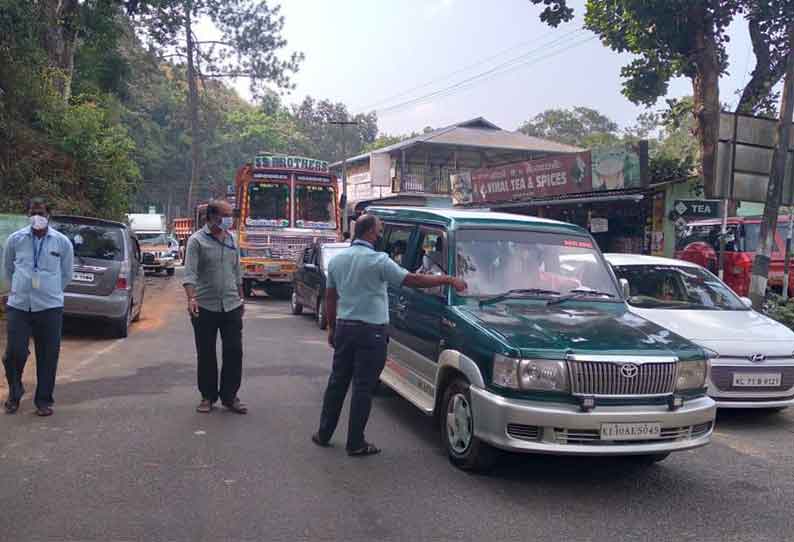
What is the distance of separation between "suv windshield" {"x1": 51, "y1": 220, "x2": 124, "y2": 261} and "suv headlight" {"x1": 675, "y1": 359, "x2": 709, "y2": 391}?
8.89m

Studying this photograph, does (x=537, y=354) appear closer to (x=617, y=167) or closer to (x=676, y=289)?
(x=676, y=289)

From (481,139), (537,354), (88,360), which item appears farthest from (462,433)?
(481,139)

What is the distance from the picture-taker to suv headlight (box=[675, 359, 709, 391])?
5.10 meters

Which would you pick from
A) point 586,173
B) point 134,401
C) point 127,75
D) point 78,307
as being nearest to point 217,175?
point 127,75

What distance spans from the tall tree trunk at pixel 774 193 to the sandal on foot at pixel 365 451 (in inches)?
341

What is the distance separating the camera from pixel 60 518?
427 centimetres

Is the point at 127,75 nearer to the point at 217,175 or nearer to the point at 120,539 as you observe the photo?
the point at 120,539

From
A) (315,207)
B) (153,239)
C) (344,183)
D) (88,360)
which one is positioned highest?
(344,183)

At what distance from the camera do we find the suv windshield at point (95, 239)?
11.2 metres

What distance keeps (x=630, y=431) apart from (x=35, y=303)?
5028 mm

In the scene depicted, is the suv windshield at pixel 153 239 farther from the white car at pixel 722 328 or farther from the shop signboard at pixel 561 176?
the white car at pixel 722 328

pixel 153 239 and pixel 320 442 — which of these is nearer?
pixel 320 442

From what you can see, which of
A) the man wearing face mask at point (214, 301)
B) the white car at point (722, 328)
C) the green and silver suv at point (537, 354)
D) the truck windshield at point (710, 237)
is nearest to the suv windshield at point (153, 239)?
the truck windshield at point (710, 237)

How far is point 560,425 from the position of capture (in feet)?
15.6
